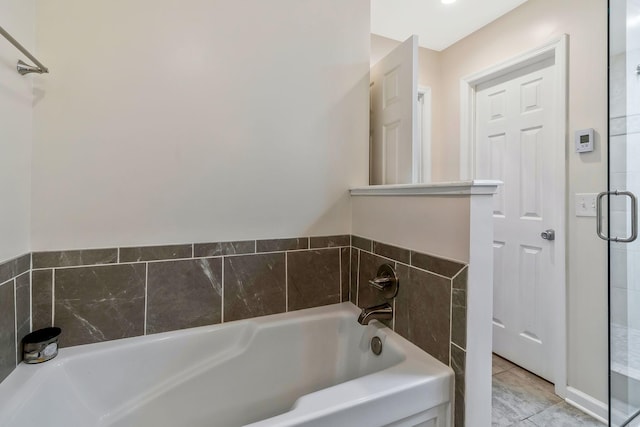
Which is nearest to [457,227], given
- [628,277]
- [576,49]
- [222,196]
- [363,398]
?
[363,398]

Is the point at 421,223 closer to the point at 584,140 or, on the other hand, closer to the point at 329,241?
the point at 329,241

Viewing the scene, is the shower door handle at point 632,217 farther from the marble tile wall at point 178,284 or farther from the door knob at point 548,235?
the marble tile wall at point 178,284

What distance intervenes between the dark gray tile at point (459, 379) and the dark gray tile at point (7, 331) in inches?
56.8

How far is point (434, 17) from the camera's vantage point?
2215mm

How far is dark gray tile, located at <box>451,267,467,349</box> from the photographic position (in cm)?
93

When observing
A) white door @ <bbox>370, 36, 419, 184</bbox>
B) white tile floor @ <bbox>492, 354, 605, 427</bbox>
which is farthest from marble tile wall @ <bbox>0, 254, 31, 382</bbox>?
white tile floor @ <bbox>492, 354, 605, 427</bbox>

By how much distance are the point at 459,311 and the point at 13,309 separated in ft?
4.85

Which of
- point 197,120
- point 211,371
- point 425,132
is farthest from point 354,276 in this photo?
point 425,132

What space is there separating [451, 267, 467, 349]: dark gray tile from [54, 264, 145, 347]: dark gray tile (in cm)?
123

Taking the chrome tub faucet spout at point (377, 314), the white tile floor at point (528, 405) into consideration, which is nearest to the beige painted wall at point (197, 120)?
the chrome tub faucet spout at point (377, 314)

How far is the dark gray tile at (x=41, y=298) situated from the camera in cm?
109

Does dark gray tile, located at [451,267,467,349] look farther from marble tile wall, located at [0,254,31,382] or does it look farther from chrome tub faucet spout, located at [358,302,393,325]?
marble tile wall, located at [0,254,31,382]

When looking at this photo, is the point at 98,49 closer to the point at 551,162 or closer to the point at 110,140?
the point at 110,140

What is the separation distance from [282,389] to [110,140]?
1.31 meters
